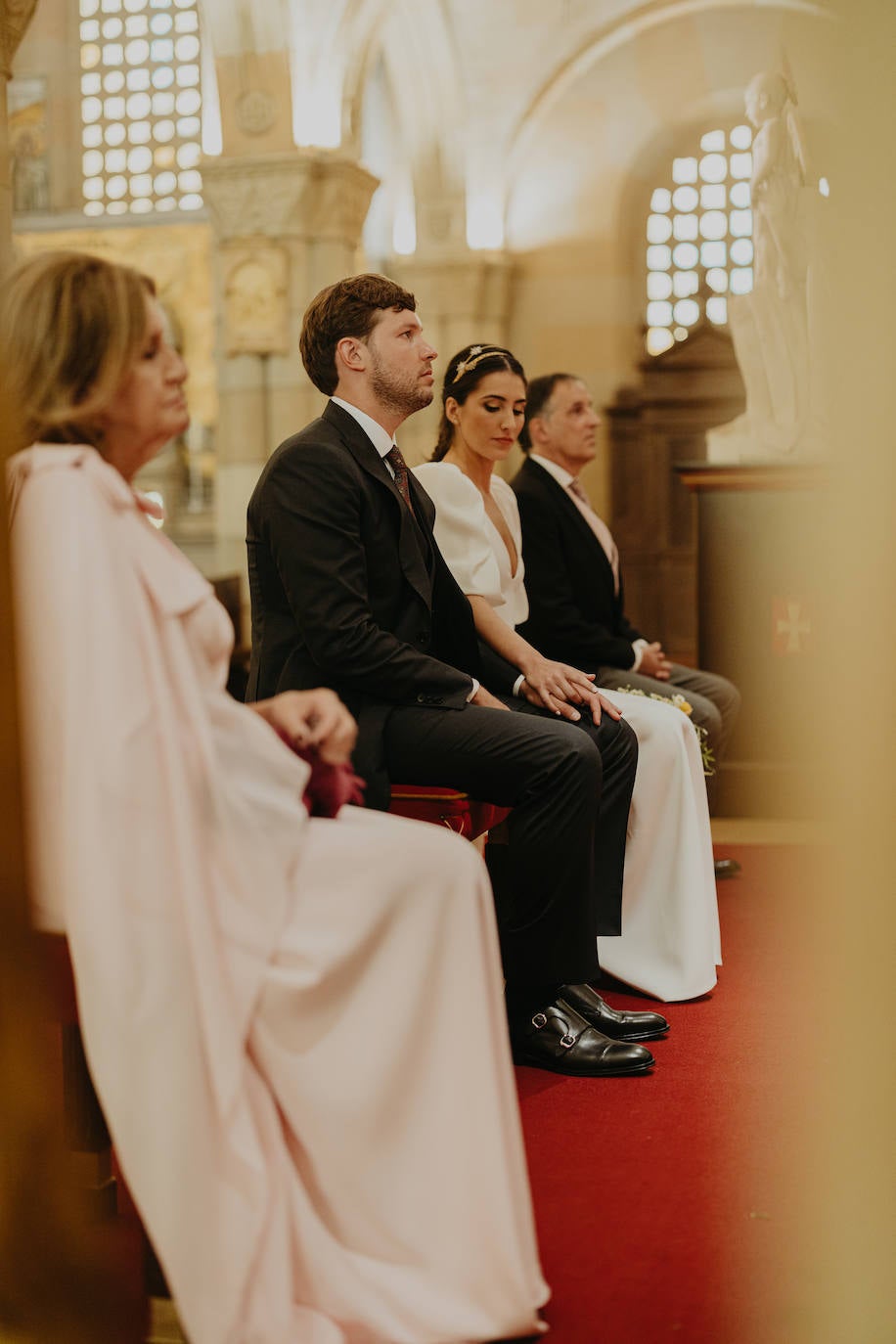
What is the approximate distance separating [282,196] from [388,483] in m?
6.95

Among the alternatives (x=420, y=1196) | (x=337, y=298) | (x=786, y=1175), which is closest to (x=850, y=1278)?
(x=420, y=1196)

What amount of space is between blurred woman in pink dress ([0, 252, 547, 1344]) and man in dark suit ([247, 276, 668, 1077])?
1.10 m

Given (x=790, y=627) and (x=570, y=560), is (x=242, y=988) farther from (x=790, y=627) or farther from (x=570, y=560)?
(x=790, y=627)

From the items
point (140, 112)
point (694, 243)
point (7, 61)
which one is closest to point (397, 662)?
point (7, 61)

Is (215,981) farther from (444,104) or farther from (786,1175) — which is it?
(444,104)

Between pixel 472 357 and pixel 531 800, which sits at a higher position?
pixel 472 357

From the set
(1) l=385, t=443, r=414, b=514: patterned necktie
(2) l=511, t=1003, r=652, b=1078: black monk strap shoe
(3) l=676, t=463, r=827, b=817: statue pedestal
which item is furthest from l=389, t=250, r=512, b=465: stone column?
(2) l=511, t=1003, r=652, b=1078: black monk strap shoe

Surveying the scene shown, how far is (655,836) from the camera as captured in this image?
158 inches

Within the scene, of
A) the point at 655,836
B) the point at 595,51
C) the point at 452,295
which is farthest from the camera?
the point at 452,295

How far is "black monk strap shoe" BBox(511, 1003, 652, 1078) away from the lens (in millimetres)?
3260

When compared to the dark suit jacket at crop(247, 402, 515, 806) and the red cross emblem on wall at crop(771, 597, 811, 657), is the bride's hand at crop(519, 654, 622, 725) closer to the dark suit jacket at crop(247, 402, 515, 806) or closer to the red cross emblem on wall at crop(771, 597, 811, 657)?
the dark suit jacket at crop(247, 402, 515, 806)

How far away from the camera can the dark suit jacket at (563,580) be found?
193 inches

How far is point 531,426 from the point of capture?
5223 millimetres

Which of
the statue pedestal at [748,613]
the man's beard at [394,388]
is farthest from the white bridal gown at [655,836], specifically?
the statue pedestal at [748,613]
